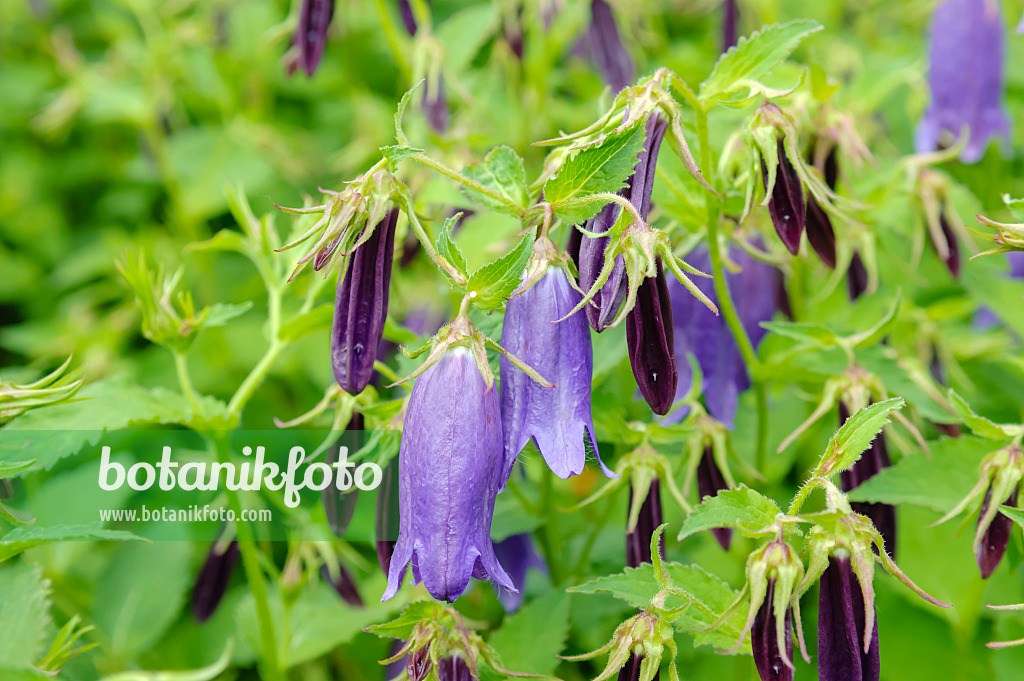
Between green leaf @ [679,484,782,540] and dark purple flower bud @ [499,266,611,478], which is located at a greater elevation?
dark purple flower bud @ [499,266,611,478]

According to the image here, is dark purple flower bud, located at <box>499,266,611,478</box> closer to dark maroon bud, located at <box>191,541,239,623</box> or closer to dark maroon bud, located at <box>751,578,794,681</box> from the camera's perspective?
dark maroon bud, located at <box>751,578,794,681</box>

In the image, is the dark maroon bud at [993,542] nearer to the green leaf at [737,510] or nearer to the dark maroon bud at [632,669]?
the green leaf at [737,510]

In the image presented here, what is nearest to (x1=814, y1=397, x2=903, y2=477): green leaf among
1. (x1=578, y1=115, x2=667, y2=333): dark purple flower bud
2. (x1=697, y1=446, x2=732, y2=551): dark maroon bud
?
(x1=578, y1=115, x2=667, y2=333): dark purple flower bud

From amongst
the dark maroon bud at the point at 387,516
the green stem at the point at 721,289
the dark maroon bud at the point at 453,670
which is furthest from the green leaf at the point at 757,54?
the dark maroon bud at the point at 453,670

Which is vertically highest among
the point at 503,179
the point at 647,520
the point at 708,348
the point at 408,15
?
the point at 408,15

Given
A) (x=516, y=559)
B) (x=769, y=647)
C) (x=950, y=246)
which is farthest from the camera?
(x=950, y=246)

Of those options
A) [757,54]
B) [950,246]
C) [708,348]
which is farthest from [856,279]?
[757,54]

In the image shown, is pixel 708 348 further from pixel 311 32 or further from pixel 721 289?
pixel 311 32
